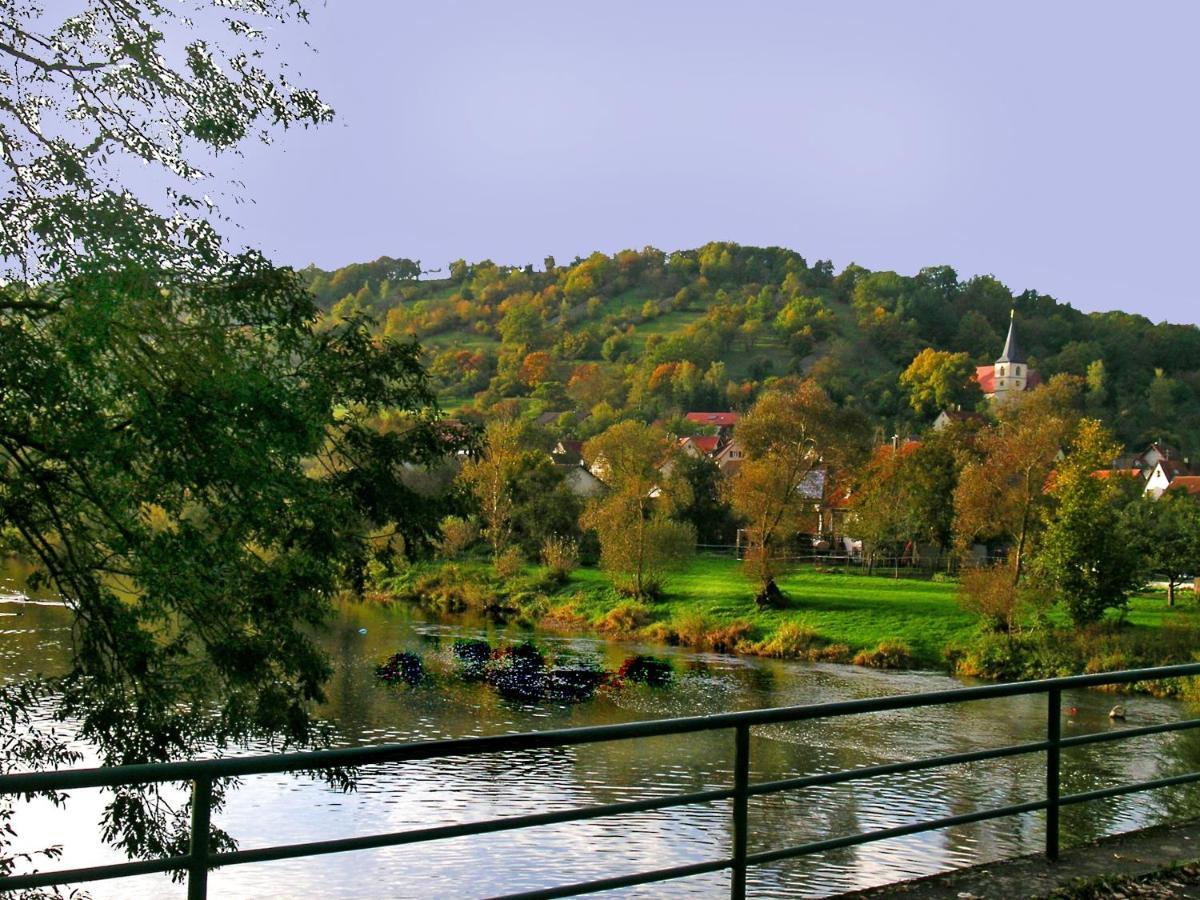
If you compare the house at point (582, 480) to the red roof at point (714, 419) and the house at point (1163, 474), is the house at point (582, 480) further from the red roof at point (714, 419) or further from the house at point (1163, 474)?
the house at point (1163, 474)

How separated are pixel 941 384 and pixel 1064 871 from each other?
4648 inches

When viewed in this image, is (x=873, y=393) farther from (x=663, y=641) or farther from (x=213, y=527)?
(x=213, y=527)

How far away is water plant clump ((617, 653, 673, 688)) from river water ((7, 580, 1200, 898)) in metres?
0.52

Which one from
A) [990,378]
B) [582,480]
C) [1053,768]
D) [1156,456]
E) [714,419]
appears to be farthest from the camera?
[990,378]

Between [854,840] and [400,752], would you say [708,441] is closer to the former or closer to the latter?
[854,840]

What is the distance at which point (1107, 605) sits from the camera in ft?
121

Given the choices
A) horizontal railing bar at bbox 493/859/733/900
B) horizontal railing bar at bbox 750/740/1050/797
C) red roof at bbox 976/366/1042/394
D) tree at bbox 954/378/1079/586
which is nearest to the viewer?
horizontal railing bar at bbox 493/859/733/900

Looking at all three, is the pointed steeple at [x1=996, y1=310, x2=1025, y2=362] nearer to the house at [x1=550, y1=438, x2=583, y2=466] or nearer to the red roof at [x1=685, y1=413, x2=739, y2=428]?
the red roof at [x1=685, y1=413, x2=739, y2=428]

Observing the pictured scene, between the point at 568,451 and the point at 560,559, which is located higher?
the point at 568,451

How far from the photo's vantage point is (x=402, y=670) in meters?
30.7

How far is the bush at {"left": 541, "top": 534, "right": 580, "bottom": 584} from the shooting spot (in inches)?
2063

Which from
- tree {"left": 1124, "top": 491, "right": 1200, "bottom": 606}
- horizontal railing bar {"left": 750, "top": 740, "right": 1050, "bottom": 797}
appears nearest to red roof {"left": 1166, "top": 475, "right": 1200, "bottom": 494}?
tree {"left": 1124, "top": 491, "right": 1200, "bottom": 606}

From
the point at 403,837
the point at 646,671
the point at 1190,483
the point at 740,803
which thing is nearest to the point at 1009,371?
the point at 1190,483

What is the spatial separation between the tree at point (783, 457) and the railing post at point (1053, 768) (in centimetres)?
4003
